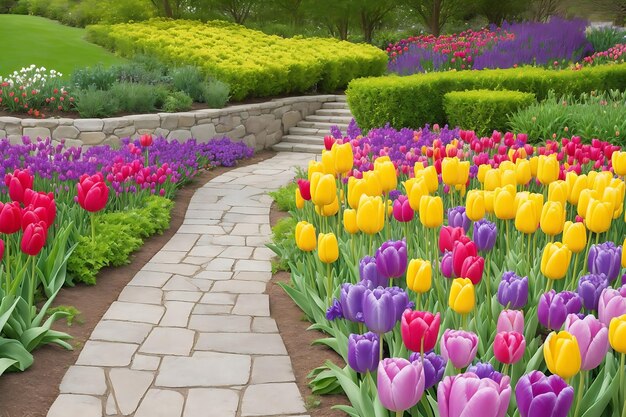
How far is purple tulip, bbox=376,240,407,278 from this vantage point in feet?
11.2

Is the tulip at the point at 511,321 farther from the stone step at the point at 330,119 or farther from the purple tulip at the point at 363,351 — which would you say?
the stone step at the point at 330,119

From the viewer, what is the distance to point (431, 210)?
3699 millimetres

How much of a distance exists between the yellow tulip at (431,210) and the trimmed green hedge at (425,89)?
804 cm

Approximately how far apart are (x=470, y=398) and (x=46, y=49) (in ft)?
55.8

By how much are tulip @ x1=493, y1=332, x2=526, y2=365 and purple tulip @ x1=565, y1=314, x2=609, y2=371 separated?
189mm

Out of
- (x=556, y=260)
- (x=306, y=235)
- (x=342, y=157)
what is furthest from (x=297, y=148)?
(x=556, y=260)

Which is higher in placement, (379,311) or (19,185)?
(19,185)

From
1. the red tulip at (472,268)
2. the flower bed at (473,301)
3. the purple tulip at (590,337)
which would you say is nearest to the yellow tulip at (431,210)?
the flower bed at (473,301)

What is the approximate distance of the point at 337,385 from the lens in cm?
377

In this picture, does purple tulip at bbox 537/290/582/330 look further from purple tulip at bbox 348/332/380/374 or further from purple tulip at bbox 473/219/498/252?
purple tulip at bbox 473/219/498/252

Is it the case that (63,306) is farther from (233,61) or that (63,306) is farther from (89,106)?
(233,61)

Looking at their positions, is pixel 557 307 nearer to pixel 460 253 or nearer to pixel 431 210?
pixel 460 253

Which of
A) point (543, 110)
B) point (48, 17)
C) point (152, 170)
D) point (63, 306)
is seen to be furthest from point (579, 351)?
point (48, 17)

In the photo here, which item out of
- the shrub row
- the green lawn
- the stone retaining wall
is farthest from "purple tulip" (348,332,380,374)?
the green lawn
